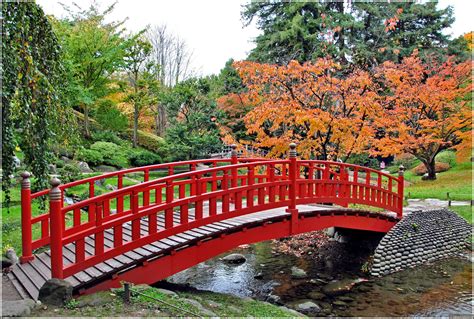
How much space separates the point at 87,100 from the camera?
17.7 meters

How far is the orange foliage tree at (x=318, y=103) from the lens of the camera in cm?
1068

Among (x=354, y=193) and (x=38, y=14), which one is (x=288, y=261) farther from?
(x=38, y=14)

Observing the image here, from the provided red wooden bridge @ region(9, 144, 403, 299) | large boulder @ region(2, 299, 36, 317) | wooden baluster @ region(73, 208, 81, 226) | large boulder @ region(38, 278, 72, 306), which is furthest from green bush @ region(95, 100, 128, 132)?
large boulder @ region(2, 299, 36, 317)

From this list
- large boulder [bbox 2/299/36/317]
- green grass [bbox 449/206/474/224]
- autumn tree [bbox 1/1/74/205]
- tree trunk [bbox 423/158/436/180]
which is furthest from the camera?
tree trunk [bbox 423/158/436/180]

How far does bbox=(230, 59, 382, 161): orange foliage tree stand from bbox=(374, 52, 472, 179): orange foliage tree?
3404mm

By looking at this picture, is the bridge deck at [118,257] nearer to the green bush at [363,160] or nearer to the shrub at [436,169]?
the green bush at [363,160]

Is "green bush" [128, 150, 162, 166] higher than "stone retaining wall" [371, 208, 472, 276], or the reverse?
"green bush" [128, 150, 162, 166]

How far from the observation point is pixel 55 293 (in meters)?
4.37

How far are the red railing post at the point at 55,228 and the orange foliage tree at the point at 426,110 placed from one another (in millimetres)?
12167

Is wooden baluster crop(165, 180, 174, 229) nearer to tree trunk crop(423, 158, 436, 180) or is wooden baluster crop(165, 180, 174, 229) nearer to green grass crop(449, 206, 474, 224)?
green grass crop(449, 206, 474, 224)

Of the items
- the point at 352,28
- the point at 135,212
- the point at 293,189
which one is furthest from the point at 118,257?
the point at 352,28

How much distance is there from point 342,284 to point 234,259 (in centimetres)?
270

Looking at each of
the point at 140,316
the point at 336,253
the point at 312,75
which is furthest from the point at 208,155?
the point at 140,316

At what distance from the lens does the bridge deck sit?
495cm
